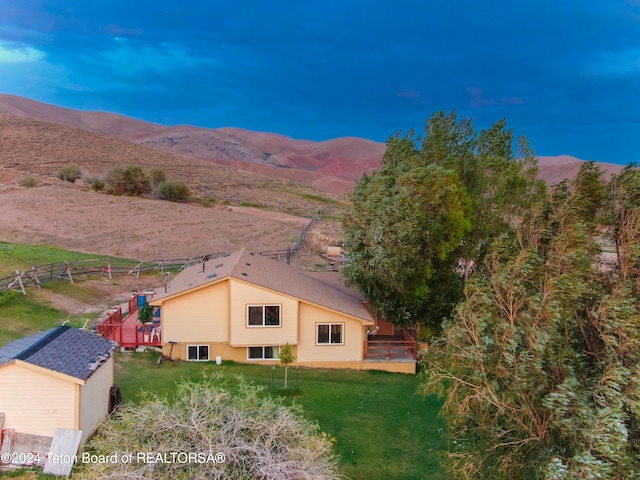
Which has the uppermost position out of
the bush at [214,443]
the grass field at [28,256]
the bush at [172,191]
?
the bush at [172,191]

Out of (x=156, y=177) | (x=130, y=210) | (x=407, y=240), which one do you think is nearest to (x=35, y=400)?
(x=407, y=240)

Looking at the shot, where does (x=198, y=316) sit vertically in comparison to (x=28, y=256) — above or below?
below

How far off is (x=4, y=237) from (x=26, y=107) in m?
185

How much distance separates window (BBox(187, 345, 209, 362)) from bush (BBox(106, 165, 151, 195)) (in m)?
50.6

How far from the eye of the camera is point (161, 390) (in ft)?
56.6

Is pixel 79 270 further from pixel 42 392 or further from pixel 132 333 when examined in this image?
pixel 42 392

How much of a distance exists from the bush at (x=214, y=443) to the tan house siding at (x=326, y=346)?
13362 millimetres

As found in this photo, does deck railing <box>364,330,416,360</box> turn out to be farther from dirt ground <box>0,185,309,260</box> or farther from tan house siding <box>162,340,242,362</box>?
dirt ground <box>0,185,309,260</box>

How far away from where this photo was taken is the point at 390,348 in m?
23.5

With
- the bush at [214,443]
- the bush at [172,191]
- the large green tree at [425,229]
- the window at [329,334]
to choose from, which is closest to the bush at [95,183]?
the bush at [172,191]

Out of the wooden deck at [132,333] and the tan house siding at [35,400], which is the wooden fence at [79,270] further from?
the tan house siding at [35,400]

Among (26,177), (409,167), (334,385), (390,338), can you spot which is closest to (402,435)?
(334,385)

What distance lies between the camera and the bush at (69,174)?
242 ft

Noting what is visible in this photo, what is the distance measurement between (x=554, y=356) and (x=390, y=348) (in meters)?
14.9
